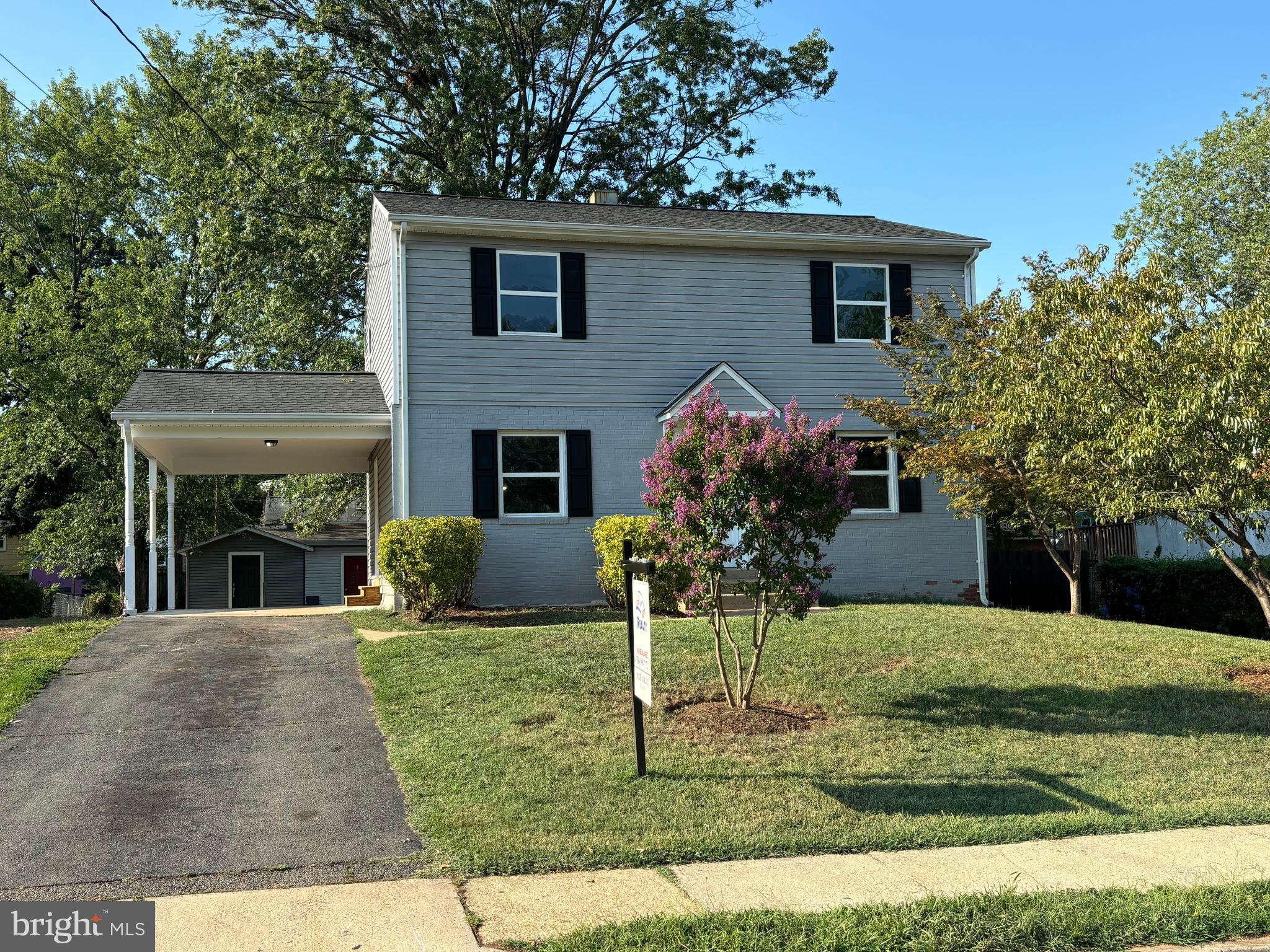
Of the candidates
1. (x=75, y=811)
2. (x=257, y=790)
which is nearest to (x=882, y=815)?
(x=257, y=790)

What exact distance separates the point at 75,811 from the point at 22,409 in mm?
22105

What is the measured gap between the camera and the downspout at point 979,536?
17188 mm

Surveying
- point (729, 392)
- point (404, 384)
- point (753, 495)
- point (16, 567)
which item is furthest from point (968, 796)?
point (16, 567)

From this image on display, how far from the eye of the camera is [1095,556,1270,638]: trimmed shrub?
15.8m

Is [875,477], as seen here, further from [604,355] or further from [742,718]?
[742,718]

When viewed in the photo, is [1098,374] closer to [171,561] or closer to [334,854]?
[334,854]

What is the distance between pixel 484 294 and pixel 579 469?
303cm

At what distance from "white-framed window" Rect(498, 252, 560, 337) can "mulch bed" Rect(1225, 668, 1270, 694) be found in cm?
1007

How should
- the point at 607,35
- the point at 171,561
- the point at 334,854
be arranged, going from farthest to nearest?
1. the point at 607,35
2. the point at 171,561
3. the point at 334,854

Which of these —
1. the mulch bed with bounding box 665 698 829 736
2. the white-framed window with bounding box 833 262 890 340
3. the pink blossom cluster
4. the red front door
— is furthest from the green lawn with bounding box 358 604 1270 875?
the red front door

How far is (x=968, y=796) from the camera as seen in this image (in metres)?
6.86

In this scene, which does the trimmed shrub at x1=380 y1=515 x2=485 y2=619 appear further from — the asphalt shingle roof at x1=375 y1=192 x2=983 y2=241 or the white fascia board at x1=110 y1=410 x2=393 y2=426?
the asphalt shingle roof at x1=375 y1=192 x2=983 y2=241

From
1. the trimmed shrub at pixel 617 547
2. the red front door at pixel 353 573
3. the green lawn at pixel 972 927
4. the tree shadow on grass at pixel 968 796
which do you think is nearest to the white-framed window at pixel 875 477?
the trimmed shrub at pixel 617 547

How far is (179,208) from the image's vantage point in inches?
1068
